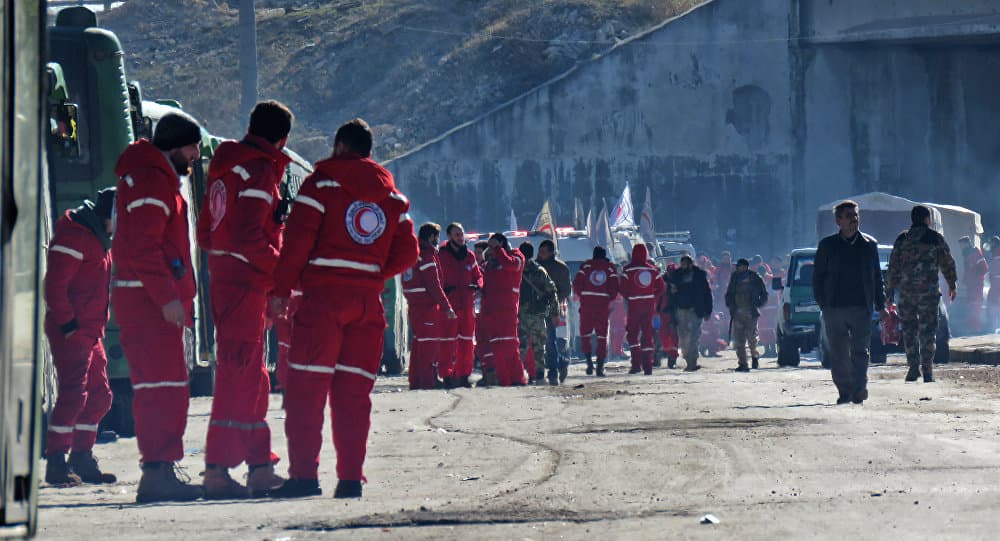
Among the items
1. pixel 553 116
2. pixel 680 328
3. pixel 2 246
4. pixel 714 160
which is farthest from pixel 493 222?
pixel 2 246

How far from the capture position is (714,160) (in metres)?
55.4

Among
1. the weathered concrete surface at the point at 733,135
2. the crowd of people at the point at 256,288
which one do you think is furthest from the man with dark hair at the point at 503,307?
the weathered concrete surface at the point at 733,135

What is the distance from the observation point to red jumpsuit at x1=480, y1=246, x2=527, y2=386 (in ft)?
67.3

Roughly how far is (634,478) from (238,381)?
2074 millimetres

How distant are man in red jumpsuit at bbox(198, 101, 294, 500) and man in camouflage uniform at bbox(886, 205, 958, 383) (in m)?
11.2

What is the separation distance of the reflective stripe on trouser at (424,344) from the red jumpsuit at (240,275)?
11.0m

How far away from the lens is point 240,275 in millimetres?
8484

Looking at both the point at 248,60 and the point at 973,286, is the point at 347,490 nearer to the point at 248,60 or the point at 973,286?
the point at 973,286

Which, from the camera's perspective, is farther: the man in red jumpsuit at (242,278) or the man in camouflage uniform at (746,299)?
the man in camouflage uniform at (746,299)

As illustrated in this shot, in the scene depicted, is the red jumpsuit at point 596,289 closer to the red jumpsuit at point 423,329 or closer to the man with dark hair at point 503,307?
the man with dark hair at point 503,307

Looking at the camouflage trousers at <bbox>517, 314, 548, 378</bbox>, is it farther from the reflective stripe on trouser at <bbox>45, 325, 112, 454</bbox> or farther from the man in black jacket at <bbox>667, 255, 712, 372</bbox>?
the reflective stripe on trouser at <bbox>45, 325, 112, 454</bbox>

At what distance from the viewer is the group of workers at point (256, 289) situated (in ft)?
27.2

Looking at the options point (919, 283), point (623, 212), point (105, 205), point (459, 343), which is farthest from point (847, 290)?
point (623, 212)

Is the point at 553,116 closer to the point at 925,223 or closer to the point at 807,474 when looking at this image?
the point at 925,223
